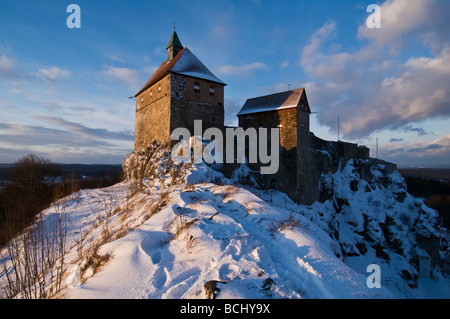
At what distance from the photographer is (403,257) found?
22938 millimetres

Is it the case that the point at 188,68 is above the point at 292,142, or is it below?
above

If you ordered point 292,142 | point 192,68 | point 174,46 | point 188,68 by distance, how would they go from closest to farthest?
point 292,142
point 188,68
point 192,68
point 174,46

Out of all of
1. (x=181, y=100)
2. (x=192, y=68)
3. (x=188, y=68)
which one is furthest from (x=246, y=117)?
(x=188, y=68)

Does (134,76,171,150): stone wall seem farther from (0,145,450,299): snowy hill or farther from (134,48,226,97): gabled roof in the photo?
(0,145,450,299): snowy hill

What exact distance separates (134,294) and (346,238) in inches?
861

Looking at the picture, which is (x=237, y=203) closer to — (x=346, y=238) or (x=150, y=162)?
(x=150, y=162)

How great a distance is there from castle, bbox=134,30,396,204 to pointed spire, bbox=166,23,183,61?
1931mm

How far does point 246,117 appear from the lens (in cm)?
2153

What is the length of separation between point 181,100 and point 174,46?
837 cm

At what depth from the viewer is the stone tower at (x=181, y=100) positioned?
18.4 meters

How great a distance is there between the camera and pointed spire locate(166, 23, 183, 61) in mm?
23047

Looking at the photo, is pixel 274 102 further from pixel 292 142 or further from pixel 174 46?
pixel 174 46

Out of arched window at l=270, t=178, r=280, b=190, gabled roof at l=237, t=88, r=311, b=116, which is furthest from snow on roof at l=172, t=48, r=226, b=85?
arched window at l=270, t=178, r=280, b=190
